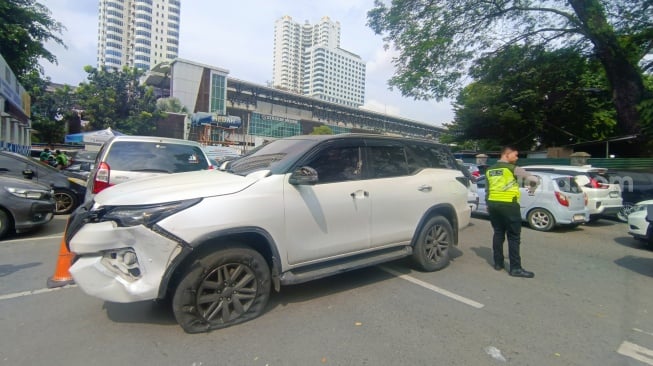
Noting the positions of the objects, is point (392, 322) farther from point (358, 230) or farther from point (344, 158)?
point (344, 158)

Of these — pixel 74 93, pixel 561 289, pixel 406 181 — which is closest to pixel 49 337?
pixel 406 181

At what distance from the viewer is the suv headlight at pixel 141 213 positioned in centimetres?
284

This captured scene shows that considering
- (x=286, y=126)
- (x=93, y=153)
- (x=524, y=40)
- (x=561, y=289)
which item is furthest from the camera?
(x=286, y=126)

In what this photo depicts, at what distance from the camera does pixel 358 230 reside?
3.99 meters

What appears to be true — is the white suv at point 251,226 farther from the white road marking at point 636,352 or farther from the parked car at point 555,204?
the parked car at point 555,204

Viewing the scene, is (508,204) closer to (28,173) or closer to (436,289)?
(436,289)

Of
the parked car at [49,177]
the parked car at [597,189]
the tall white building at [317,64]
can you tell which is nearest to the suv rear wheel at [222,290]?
the parked car at [49,177]

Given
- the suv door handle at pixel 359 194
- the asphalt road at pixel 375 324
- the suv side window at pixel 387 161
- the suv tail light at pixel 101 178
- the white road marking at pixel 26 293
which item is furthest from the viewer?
the suv tail light at pixel 101 178

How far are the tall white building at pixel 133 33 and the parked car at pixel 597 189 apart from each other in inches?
4662

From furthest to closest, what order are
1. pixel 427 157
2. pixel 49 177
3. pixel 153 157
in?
1. pixel 49 177
2. pixel 153 157
3. pixel 427 157

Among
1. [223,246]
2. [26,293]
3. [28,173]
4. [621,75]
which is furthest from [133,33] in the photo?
[223,246]

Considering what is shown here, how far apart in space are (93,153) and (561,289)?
1791 cm

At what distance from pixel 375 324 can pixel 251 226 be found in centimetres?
147

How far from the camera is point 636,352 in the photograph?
3027 mm
